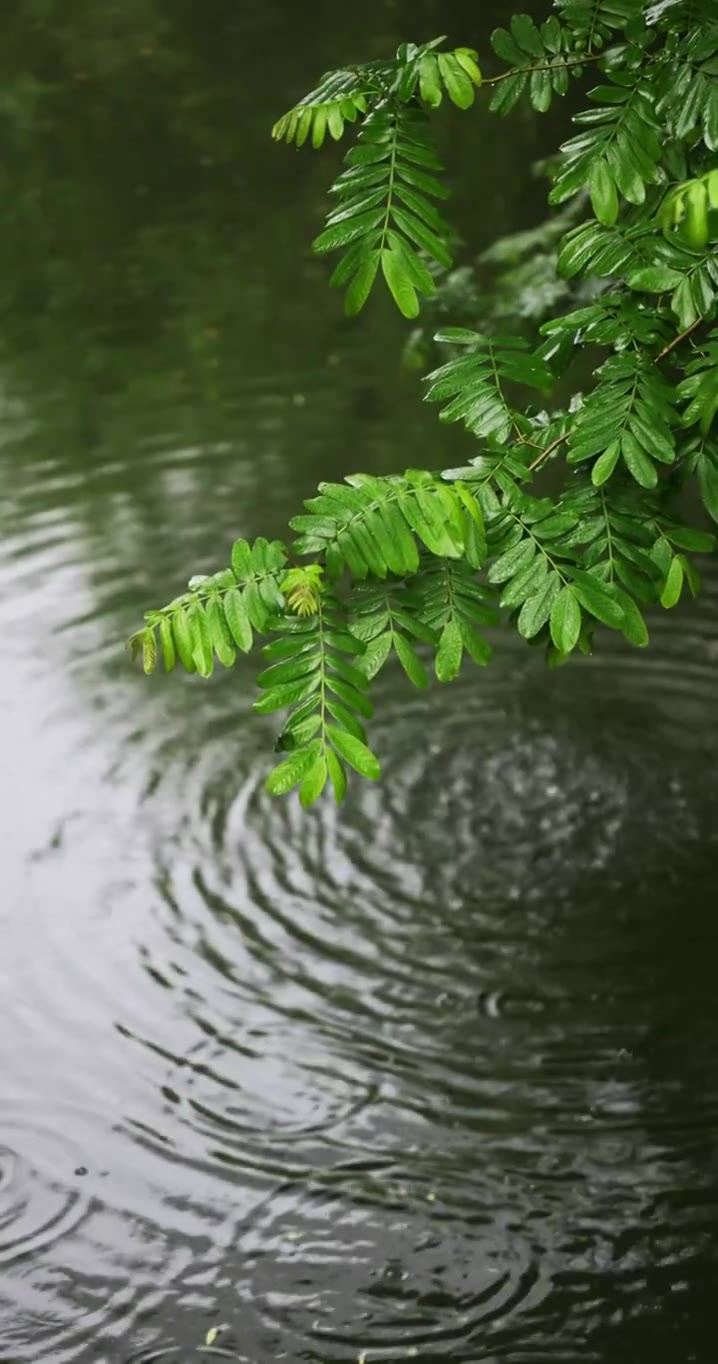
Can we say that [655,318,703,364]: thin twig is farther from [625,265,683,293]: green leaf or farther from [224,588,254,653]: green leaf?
[224,588,254,653]: green leaf

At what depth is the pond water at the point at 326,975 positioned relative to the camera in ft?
12.0

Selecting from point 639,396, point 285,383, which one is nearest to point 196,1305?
point 639,396

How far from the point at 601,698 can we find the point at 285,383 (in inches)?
137

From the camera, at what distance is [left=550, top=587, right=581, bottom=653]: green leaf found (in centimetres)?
242

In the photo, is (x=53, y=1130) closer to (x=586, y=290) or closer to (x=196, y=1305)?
(x=196, y=1305)

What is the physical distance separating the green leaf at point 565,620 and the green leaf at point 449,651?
6.1 inches

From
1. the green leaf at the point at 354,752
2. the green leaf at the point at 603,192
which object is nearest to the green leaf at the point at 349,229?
the green leaf at the point at 603,192

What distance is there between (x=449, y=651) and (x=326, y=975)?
232 centimetres

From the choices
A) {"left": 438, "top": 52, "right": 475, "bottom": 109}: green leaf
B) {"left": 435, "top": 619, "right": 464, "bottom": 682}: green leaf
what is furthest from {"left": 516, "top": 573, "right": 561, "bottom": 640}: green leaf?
{"left": 438, "top": 52, "right": 475, "bottom": 109}: green leaf

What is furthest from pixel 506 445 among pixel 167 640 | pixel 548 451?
pixel 167 640

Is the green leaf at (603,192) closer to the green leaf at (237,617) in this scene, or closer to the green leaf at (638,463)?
the green leaf at (638,463)

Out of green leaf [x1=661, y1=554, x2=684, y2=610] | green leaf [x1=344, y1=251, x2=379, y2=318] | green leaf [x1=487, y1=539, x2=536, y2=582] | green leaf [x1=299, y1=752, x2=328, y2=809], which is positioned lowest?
green leaf [x1=299, y1=752, x2=328, y2=809]

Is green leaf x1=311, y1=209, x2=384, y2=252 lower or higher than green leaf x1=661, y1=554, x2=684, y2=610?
higher

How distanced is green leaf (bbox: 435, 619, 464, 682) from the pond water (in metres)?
1.77
